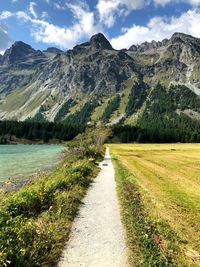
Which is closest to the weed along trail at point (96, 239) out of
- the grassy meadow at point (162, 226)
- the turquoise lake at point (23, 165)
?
the grassy meadow at point (162, 226)

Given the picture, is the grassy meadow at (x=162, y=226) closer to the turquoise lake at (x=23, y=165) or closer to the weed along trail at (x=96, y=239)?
the weed along trail at (x=96, y=239)

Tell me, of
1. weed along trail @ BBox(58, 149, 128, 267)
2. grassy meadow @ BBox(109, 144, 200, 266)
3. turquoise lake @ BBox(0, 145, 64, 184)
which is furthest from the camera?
turquoise lake @ BBox(0, 145, 64, 184)

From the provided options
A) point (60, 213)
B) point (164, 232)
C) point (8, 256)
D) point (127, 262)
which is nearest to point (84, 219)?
point (60, 213)

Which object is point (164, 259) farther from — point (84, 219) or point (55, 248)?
point (84, 219)

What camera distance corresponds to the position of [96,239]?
14578 millimetres

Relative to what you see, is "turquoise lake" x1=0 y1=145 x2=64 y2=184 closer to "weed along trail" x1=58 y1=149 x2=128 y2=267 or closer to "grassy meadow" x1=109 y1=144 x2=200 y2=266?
"weed along trail" x1=58 y1=149 x2=128 y2=267

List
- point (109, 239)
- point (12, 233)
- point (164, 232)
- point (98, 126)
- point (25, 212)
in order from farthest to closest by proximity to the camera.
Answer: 1. point (98, 126)
2. point (25, 212)
3. point (164, 232)
4. point (109, 239)
5. point (12, 233)

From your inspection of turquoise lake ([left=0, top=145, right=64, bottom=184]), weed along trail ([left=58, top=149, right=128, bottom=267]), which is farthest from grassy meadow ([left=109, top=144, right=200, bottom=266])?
turquoise lake ([left=0, top=145, right=64, bottom=184])

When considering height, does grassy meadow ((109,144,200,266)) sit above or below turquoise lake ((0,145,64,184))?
above

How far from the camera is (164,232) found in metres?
15.6

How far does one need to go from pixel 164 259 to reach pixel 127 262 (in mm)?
1275

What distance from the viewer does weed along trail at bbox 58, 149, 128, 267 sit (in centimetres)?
1194

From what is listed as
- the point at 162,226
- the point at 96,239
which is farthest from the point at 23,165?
the point at 96,239

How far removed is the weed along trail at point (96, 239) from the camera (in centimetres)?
1194
